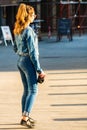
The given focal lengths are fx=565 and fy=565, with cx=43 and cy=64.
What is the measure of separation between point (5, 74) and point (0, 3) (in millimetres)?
14473

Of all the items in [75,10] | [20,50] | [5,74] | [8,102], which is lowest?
[75,10]

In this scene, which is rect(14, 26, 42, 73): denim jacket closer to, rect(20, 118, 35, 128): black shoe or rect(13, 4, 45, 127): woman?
rect(13, 4, 45, 127): woman

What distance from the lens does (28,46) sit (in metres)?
8.91

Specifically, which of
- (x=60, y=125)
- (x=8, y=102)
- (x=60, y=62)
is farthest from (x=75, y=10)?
(x=60, y=125)

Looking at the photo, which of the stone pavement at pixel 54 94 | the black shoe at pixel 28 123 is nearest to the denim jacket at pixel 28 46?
the black shoe at pixel 28 123

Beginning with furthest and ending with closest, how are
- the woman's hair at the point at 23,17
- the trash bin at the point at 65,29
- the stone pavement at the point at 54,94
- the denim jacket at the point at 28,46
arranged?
1. the trash bin at the point at 65,29
2. the stone pavement at the point at 54,94
3. the woman's hair at the point at 23,17
4. the denim jacket at the point at 28,46

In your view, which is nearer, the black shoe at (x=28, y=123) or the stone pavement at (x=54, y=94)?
the black shoe at (x=28, y=123)

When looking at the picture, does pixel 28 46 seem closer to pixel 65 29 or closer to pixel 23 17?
pixel 23 17

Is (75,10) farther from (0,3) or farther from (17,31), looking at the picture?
(17,31)

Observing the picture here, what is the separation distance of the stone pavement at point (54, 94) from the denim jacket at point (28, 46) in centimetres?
113

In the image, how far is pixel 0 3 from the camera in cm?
3042

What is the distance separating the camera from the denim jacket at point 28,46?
8883mm

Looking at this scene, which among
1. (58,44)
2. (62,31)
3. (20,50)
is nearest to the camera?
(20,50)

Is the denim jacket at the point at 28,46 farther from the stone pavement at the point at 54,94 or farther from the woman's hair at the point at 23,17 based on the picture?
the stone pavement at the point at 54,94
